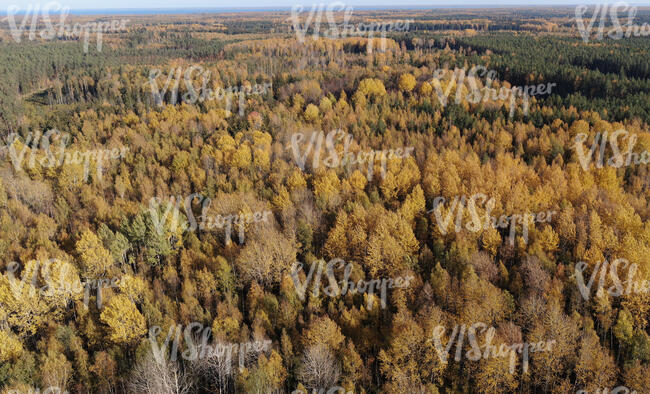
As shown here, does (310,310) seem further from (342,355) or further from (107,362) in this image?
(107,362)

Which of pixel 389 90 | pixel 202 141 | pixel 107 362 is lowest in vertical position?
pixel 107 362

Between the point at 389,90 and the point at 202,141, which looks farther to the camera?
the point at 389,90

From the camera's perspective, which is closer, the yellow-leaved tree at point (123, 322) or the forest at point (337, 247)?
the forest at point (337, 247)

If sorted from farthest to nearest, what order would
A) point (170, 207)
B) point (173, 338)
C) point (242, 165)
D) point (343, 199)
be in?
point (242, 165)
point (343, 199)
point (170, 207)
point (173, 338)

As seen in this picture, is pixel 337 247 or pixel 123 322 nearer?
pixel 123 322

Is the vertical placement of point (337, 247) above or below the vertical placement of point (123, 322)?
above

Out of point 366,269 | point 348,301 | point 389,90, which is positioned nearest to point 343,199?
point 366,269

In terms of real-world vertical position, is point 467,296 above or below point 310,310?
above

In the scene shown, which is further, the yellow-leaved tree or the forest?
the yellow-leaved tree
